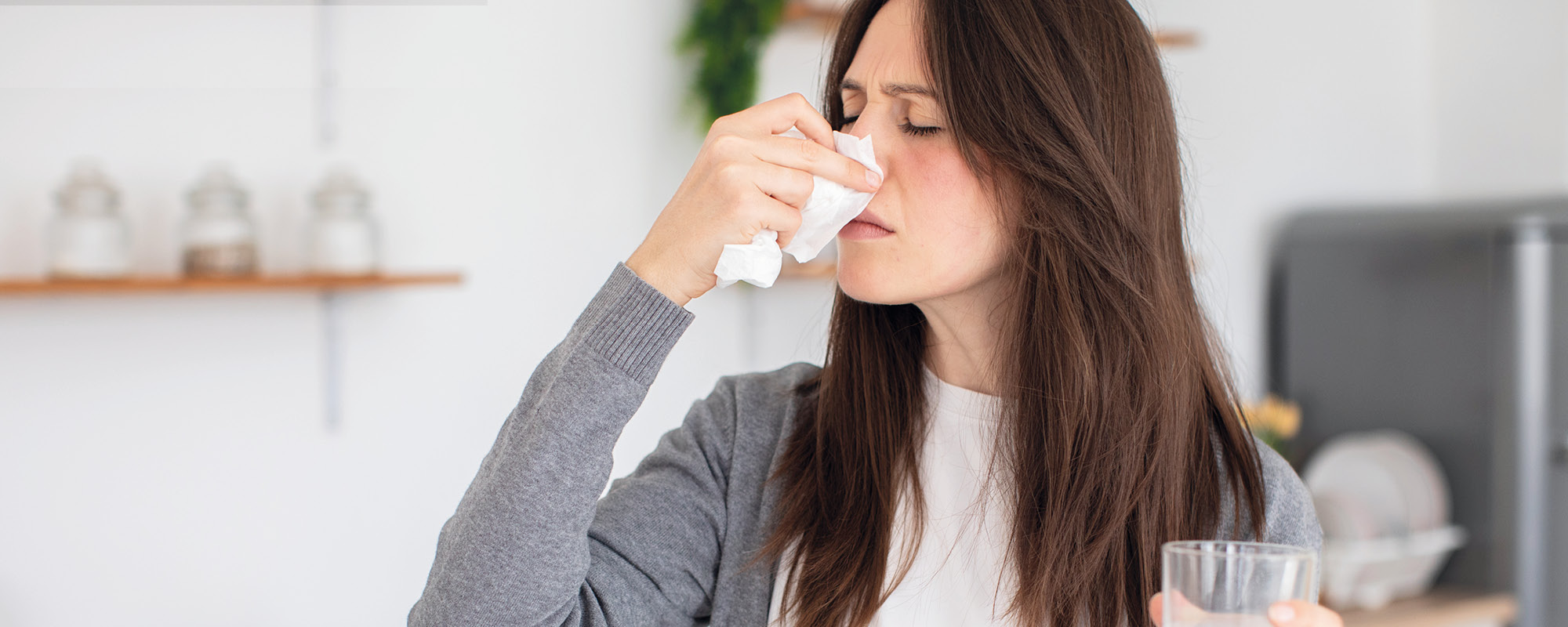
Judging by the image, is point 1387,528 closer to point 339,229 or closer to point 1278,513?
point 1278,513

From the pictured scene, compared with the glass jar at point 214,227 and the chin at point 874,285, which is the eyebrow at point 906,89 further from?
the glass jar at point 214,227

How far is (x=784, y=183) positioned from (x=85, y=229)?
1.18 m

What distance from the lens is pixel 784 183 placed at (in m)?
0.92

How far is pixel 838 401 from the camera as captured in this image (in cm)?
115

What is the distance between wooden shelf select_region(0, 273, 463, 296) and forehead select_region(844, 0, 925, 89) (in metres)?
0.98

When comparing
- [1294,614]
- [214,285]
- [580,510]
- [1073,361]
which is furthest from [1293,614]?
[214,285]

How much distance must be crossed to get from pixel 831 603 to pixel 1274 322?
220 centimetres

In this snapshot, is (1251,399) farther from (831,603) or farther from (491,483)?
(491,483)

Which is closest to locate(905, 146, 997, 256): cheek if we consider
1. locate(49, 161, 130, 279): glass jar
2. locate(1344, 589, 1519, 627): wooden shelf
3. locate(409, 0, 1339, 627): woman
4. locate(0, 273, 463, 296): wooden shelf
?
locate(409, 0, 1339, 627): woman

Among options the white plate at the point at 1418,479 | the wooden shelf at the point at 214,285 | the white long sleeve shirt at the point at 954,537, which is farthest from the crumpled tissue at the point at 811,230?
the white plate at the point at 1418,479

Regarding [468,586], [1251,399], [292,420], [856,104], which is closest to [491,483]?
[468,586]

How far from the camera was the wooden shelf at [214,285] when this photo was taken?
1.51 meters

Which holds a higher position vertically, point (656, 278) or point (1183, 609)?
point (656, 278)

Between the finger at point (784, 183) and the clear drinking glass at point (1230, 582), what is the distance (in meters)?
0.43
